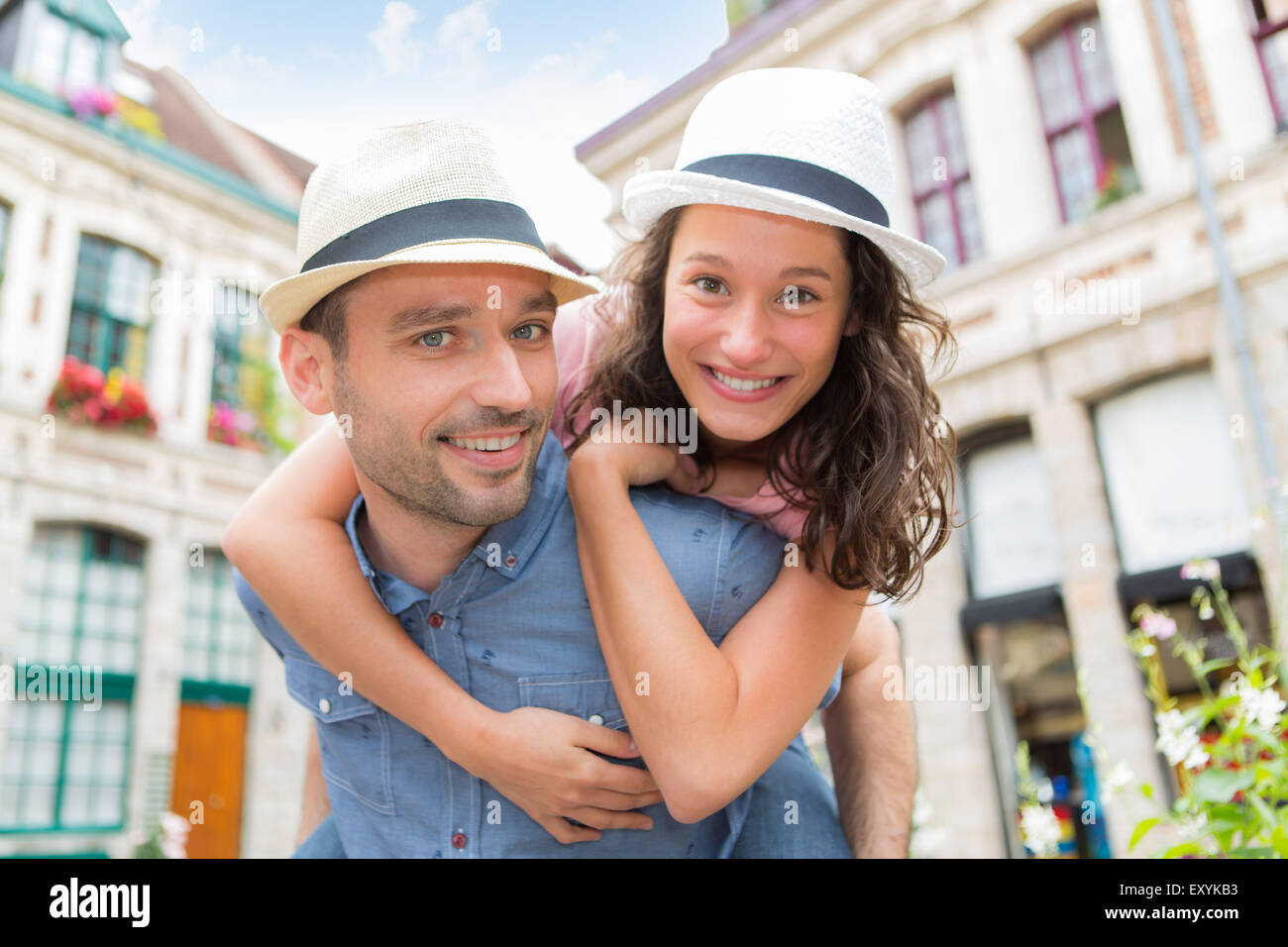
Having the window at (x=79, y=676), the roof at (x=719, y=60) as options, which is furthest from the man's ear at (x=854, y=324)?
the window at (x=79, y=676)

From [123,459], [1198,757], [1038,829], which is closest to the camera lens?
[1198,757]

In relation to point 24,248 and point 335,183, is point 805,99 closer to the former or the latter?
point 335,183

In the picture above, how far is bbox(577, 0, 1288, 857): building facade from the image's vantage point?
6543 mm

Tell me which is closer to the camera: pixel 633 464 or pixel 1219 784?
pixel 633 464

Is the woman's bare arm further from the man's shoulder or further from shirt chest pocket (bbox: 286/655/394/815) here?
shirt chest pocket (bbox: 286/655/394/815)

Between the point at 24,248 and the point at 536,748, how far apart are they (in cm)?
884

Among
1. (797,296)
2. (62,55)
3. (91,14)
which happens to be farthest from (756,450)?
(91,14)

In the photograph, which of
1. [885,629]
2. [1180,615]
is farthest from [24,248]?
[1180,615]

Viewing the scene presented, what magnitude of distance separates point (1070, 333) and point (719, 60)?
3.53 meters

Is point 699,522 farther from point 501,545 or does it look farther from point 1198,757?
point 1198,757

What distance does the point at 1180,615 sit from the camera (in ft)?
22.1

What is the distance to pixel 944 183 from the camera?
852 centimetres

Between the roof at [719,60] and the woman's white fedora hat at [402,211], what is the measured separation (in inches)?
223

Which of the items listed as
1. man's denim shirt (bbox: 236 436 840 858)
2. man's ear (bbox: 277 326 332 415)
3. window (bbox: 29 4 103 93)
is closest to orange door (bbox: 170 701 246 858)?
window (bbox: 29 4 103 93)
